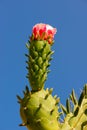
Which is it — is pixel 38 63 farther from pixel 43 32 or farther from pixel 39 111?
pixel 39 111

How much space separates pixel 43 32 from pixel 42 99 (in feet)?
1.95

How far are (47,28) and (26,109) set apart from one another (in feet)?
2.39

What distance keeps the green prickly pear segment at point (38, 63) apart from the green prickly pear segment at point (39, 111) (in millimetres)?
→ 133

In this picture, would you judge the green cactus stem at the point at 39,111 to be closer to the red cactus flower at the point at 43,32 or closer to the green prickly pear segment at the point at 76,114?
the green prickly pear segment at the point at 76,114

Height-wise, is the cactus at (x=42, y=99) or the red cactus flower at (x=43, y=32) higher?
the red cactus flower at (x=43, y=32)

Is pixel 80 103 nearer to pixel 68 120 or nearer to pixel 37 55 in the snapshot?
pixel 68 120

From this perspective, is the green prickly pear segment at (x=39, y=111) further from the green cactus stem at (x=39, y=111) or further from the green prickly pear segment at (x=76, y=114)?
the green prickly pear segment at (x=76, y=114)

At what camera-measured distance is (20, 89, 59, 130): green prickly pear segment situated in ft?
9.07


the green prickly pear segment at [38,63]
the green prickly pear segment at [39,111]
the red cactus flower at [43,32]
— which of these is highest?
the red cactus flower at [43,32]

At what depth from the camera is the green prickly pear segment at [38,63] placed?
9.53ft

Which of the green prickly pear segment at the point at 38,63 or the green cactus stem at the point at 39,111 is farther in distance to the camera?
the green prickly pear segment at the point at 38,63

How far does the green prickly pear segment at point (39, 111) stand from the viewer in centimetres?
276

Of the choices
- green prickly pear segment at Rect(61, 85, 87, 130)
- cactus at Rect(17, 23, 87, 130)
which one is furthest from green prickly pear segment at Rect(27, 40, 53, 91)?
green prickly pear segment at Rect(61, 85, 87, 130)

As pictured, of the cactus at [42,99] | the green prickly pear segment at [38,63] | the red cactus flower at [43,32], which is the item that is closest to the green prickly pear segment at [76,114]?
the cactus at [42,99]
